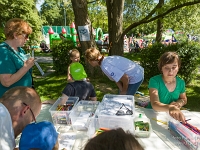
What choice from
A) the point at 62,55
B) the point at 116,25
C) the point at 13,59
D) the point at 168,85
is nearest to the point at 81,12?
the point at 116,25

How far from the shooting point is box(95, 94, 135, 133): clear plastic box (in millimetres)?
1475

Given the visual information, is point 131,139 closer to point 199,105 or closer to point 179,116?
point 179,116

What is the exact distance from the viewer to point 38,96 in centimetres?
132

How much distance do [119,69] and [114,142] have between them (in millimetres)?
1947

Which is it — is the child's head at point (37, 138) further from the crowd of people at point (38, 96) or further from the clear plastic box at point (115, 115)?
the clear plastic box at point (115, 115)

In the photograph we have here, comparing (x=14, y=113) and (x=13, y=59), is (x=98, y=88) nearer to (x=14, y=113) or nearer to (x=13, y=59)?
(x=13, y=59)

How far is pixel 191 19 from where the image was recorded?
12.0m

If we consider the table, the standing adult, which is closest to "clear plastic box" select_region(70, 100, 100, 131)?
the table

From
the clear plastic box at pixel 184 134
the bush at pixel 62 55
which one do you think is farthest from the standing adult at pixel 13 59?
the bush at pixel 62 55

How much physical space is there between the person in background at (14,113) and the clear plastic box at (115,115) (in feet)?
1.79

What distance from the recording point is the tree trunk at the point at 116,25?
19.0 feet

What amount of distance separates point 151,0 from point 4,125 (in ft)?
41.4

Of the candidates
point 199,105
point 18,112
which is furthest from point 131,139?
point 199,105

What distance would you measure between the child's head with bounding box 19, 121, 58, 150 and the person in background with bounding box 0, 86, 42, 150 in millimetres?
115
